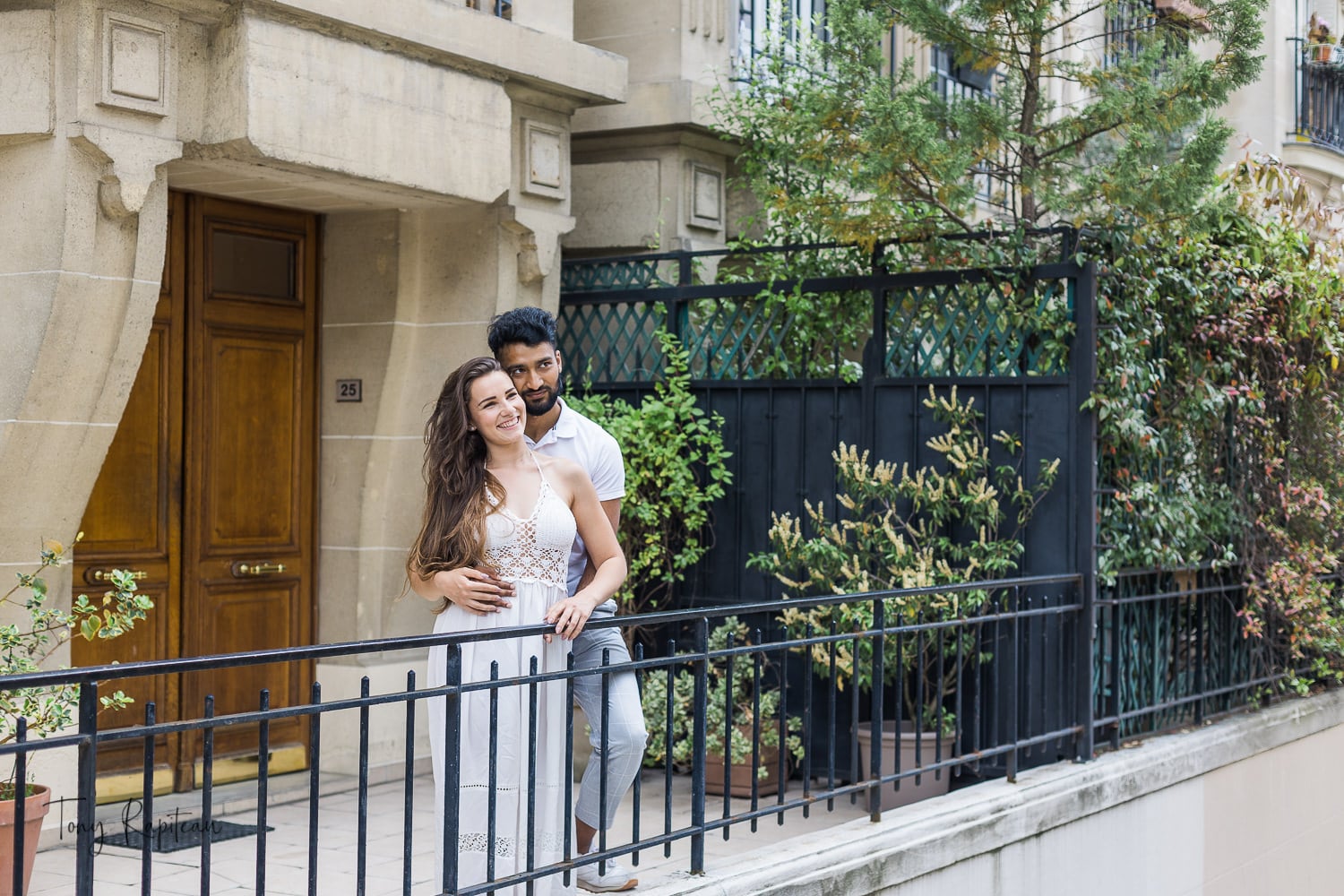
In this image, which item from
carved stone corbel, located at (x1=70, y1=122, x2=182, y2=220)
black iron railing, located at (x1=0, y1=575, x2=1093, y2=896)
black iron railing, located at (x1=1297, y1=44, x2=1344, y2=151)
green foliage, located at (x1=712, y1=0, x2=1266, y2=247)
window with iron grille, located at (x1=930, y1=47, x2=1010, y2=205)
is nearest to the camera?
black iron railing, located at (x1=0, y1=575, x2=1093, y2=896)

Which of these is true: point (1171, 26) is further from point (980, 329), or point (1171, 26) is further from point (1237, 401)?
point (1237, 401)

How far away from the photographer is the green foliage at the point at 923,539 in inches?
274

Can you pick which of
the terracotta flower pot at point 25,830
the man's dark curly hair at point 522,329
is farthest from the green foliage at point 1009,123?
the terracotta flower pot at point 25,830

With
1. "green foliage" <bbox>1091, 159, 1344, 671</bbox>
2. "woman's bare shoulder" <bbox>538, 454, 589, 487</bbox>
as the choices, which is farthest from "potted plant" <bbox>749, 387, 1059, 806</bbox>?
"woman's bare shoulder" <bbox>538, 454, 589, 487</bbox>

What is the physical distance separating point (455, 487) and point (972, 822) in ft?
8.83

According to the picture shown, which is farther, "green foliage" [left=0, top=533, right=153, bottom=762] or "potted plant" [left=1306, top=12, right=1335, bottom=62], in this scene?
"potted plant" [left=1306, top=12, right=1335, bottom=62]

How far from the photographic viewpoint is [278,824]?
6.81 meters

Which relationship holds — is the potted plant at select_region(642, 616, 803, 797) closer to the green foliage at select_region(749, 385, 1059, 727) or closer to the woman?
the green foliage at select_region(749, 385, 1059, 727)

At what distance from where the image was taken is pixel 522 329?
4906 mm

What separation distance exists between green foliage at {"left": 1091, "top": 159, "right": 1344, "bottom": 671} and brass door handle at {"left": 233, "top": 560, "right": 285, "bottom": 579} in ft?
13.2

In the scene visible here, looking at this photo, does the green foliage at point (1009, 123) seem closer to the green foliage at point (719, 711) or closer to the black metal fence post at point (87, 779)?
the green foliage at point (719, 711)

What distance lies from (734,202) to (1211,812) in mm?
4333

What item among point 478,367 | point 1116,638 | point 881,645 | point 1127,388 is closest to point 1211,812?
point 1116,638

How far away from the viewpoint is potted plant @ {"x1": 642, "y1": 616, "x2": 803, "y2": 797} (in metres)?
7.31
